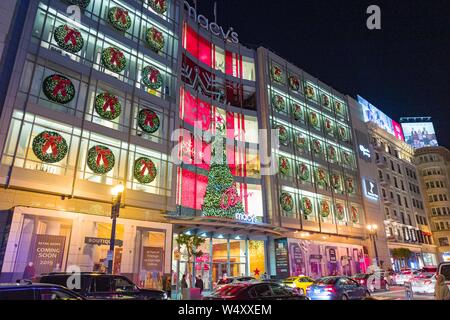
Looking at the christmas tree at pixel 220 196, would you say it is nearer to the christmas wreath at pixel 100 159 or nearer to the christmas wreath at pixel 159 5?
the christmas wreath at pixel 100 159

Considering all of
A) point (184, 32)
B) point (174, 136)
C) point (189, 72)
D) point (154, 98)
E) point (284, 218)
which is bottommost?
point (284, 218)

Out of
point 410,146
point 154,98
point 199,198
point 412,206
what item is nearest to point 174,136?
point 154,98

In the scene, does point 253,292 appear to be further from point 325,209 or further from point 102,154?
point 325,209

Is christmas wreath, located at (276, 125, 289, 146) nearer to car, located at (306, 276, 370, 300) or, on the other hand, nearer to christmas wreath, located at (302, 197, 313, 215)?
christmas wreath, located at (302, 197, 313, 215)

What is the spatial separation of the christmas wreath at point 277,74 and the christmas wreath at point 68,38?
25.0 meters

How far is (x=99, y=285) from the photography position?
11.6 meters

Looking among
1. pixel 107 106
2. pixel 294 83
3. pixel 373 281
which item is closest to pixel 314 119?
pixel 294 83

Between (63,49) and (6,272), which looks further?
(63,49)

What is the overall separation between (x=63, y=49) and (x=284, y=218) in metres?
26.1

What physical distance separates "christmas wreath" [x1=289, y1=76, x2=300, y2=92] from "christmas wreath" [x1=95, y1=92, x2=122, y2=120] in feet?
86.9

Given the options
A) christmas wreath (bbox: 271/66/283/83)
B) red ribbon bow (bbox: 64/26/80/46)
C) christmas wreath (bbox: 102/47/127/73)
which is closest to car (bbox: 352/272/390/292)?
christmas wreath (bbox: 271/66/283/83)

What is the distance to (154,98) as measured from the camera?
26859 millimetres

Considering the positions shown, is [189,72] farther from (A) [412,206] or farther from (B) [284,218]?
(A) [412,206]

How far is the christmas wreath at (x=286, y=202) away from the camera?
115 ft
